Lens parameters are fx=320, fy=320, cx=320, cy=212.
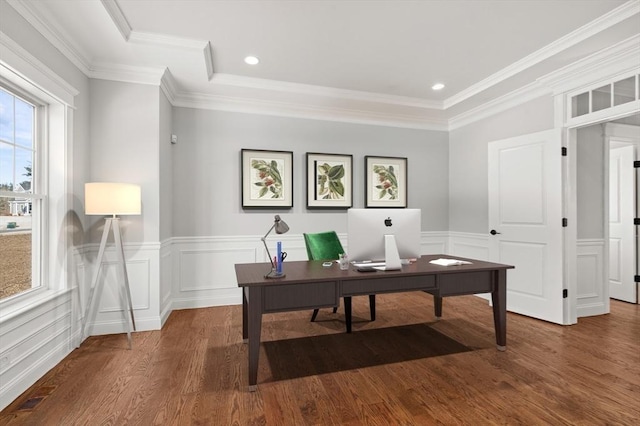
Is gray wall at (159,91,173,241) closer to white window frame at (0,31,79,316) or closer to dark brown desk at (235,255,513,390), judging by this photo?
white window frame at (0,31,79,316)

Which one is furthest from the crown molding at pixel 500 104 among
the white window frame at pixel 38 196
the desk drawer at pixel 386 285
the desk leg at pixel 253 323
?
the white window frame at pixel 38 196

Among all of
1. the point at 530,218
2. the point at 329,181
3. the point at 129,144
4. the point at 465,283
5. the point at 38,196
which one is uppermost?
the point at 129,144

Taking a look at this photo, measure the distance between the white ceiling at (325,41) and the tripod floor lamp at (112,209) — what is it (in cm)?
115

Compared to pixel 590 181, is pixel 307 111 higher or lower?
higher

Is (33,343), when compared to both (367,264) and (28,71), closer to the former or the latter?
(28,71)

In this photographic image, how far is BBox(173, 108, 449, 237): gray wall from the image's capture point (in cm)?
390

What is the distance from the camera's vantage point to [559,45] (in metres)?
2.85

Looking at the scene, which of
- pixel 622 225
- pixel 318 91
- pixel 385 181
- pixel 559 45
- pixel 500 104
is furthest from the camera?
pixel 385 181

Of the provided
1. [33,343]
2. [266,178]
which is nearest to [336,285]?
[33,343]

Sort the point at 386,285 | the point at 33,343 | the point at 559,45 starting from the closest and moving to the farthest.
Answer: the point at 33,343 < the point at 386,285 < the point at 559,45

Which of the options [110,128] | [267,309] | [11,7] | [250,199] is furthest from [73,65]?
[267,309]

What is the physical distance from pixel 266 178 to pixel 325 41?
5.94 feet

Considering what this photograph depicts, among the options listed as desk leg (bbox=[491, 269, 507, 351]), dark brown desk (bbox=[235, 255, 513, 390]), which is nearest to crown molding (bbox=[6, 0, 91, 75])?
dark brown desk (bbox=[235, 255, 513, 390])

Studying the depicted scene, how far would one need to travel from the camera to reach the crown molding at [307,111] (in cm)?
391
